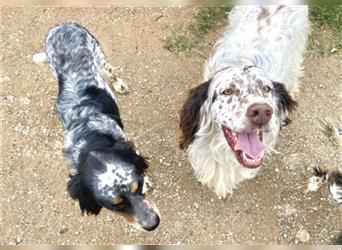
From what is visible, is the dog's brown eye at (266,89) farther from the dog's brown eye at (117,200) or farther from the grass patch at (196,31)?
the grass patch at (196,31)

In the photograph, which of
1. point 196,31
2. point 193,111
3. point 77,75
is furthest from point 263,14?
point 77,75

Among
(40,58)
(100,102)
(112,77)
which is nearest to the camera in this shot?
(100,102)

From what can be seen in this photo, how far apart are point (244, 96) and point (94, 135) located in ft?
4.51

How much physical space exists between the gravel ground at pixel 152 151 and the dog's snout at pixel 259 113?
64.5 inches

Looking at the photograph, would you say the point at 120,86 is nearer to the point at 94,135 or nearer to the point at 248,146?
the point at 94,135

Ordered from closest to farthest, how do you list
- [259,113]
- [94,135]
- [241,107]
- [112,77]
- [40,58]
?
[259,113]
[241,107]
[94,135]
[112,77]
[40,58]

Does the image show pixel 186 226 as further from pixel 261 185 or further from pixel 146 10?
pixel 146 10

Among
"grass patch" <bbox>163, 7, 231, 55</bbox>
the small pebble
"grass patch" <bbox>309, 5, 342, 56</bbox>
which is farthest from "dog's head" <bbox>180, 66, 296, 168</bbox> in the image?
"grass patch" <bbox>309, 5, 342, 56</bbox>

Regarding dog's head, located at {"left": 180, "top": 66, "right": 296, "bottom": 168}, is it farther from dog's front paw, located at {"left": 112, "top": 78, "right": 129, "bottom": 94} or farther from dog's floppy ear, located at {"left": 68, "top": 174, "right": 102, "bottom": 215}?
dog's front paw, located at {"left": 112, "top": 78, "right": 129, "bottom": 94}

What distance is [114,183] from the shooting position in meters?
4.05

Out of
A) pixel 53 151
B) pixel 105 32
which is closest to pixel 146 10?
pixel 105 32

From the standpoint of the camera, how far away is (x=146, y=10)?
6.20m

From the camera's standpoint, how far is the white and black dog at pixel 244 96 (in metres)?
4.00

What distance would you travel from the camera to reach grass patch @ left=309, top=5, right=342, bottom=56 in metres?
5.98
